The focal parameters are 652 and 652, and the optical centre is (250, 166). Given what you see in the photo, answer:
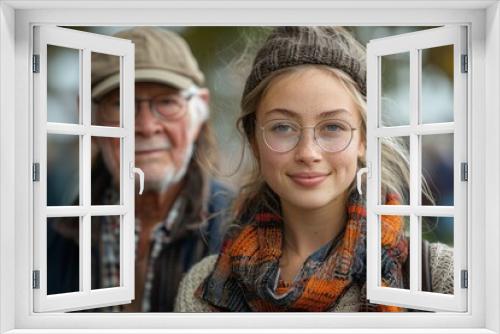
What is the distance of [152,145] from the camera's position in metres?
5.26

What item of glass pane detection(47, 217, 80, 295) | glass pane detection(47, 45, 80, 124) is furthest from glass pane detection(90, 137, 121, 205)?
glass pane detection(47, 45, 80, 124)

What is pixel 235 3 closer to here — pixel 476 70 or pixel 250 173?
pixel 476 70

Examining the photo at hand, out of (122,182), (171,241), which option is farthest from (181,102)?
(122,182)

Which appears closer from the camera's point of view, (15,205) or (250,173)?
(15,205)

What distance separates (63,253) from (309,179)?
2.10 meters

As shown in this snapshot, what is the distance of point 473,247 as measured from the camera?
3.01 meters

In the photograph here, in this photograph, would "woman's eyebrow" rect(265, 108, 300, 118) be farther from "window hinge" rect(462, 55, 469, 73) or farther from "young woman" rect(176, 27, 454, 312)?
"window hinge" rect(462, 55, 469, 73)

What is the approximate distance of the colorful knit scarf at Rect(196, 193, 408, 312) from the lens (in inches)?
179

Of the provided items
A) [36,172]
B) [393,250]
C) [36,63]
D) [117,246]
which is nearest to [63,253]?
[117,246]

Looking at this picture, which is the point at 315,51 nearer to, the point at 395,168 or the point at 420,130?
the point at 395,168

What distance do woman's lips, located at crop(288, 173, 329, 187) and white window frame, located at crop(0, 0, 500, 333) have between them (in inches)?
70.8

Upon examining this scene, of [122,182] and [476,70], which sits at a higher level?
[476,70]

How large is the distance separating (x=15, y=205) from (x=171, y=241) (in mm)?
2402

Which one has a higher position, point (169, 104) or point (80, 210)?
point (169, 104)
